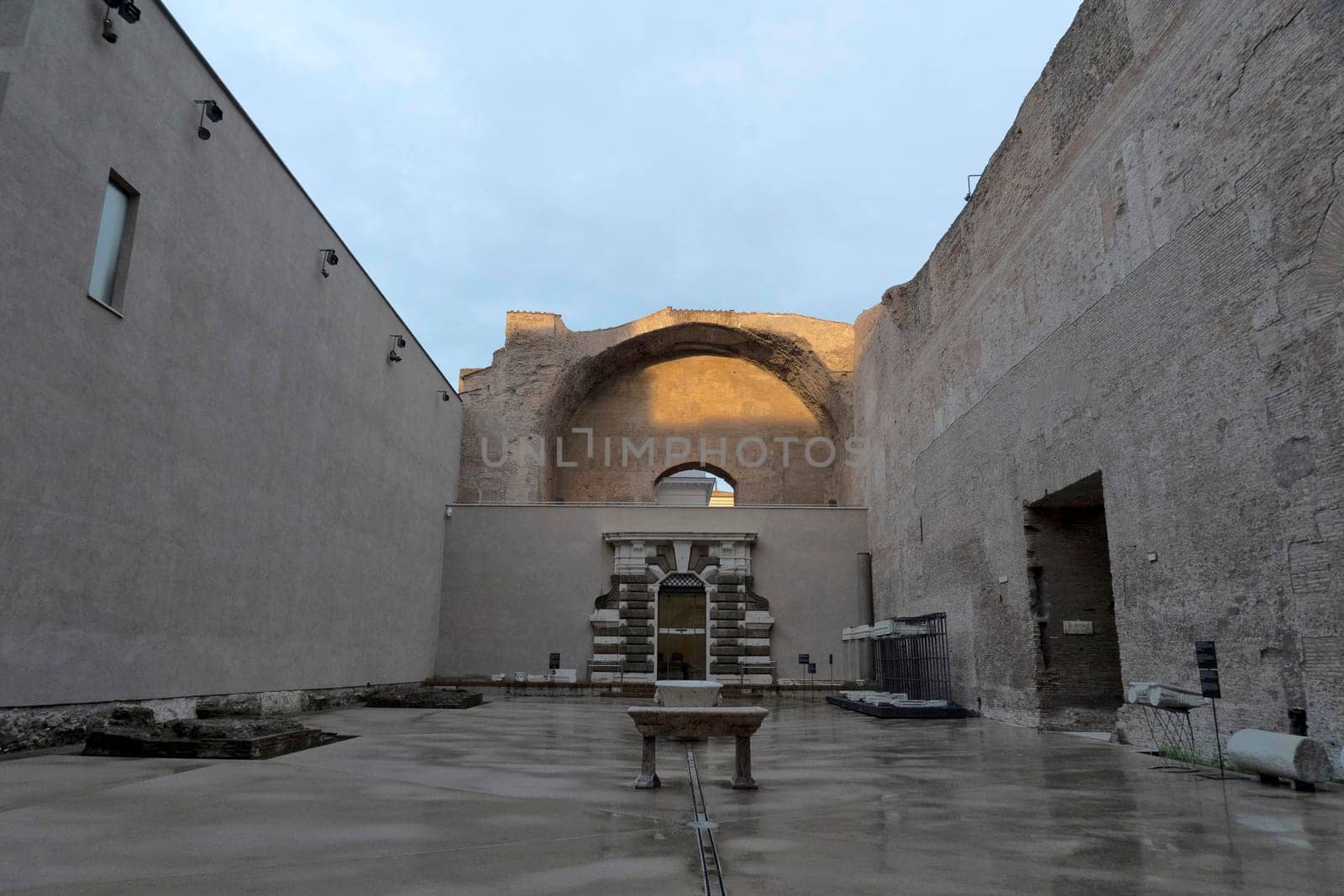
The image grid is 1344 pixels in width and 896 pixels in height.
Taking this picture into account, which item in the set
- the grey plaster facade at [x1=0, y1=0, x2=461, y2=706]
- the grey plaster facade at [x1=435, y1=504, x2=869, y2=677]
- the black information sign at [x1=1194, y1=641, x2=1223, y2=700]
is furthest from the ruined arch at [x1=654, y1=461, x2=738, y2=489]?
the black information sign at [x1=1194, y1=641, x2=1223, y2=700]

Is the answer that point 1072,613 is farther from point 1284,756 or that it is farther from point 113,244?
point 113,244

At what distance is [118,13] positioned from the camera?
789 cm

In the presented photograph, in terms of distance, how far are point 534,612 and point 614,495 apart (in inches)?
220

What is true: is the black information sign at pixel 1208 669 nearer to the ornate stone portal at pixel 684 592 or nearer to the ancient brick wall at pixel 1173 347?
the ancient brick wall at pixel 1173 347

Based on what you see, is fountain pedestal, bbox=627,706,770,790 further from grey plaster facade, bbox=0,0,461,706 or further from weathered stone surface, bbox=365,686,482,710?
weathered stone surface, bbox=365,686,482,710

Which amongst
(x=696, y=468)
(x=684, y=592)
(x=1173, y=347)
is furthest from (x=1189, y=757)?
(x=696, y=468)

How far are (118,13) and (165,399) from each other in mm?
3621

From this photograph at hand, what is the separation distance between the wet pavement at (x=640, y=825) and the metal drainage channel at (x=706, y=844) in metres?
0.04

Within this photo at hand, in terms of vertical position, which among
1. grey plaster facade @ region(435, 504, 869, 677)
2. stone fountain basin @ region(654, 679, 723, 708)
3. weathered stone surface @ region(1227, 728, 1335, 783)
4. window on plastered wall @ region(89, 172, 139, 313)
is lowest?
weathered stone surface @ region(1227, 728, 1335, 783)

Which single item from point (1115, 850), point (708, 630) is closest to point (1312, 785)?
point (1115, 850)

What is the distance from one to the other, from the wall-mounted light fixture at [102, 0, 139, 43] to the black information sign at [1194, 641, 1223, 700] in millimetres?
10491

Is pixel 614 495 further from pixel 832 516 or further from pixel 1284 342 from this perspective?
pixel 1284 342

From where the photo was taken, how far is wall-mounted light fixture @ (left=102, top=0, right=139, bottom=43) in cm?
777

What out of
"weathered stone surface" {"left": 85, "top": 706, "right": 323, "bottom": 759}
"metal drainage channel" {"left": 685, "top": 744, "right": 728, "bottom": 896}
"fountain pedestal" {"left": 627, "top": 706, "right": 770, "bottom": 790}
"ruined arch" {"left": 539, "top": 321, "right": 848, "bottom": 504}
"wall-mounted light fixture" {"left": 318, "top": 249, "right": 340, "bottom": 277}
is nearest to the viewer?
"metal drainage channel" {"left": 685, "top": 744, "right": 728, "bottom": 896}
